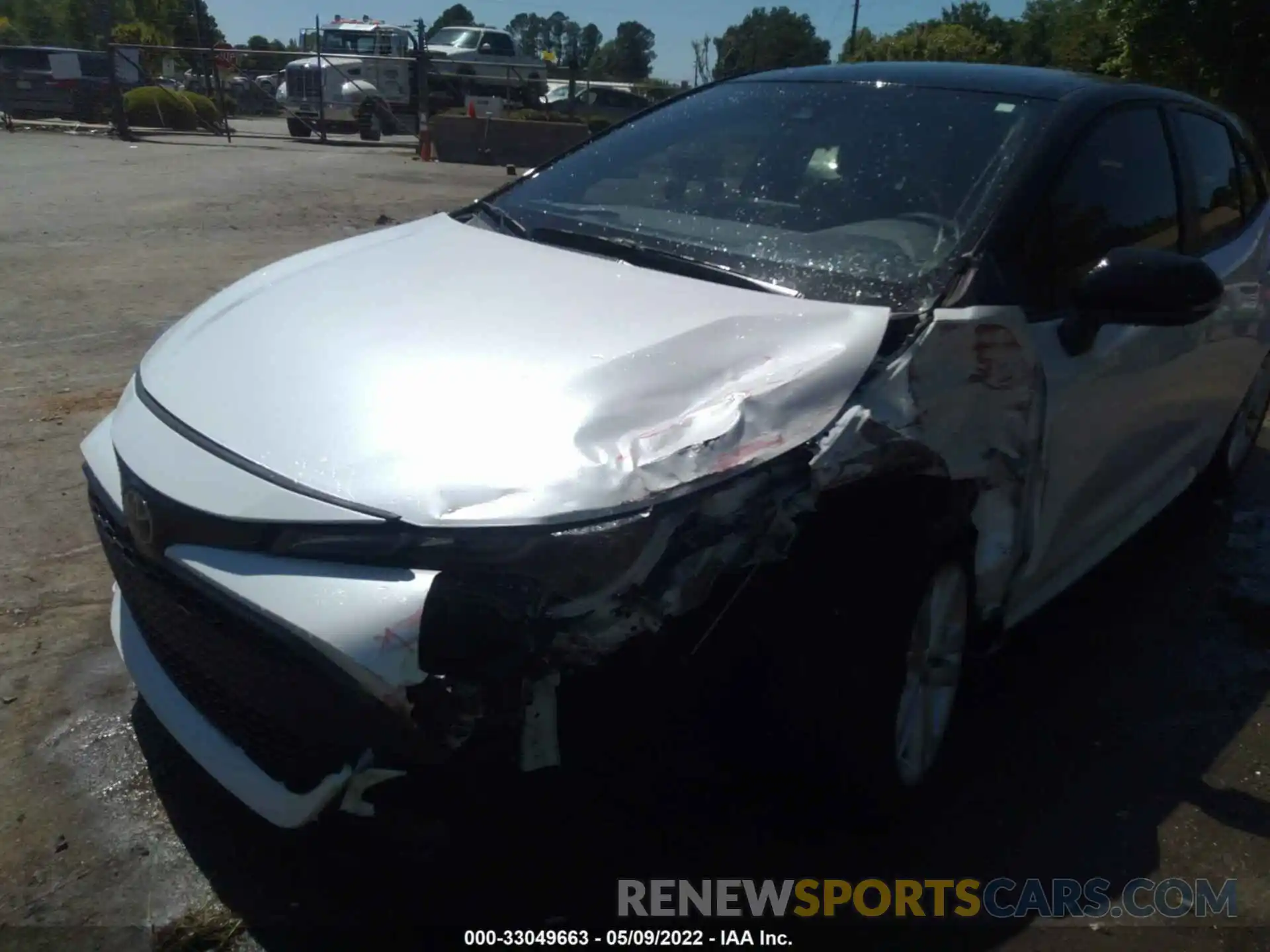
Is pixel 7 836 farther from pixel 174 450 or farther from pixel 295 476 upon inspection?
pixel 295 476

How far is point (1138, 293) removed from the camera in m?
2.63

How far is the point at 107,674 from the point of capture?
121 inches

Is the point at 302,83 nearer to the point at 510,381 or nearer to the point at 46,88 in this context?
the point at 46,88

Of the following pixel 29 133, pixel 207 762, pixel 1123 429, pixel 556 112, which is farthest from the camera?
pixel 556 112

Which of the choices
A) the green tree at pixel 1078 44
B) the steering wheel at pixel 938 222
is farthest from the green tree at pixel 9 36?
the steering wheel at pixel 938 222

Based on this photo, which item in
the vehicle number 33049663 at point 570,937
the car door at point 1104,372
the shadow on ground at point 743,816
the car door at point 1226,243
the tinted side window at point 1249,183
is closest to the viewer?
the shadow on ground at point 743,816

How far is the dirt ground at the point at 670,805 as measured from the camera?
2016 mm

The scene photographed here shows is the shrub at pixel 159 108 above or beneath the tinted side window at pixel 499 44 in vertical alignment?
beneath

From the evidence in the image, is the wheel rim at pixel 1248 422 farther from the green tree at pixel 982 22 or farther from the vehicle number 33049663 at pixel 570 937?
the green tree at pixel 982 22

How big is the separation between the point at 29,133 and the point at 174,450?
77.5 feet

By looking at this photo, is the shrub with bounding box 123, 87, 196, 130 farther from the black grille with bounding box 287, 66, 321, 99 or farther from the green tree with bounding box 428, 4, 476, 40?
the green tree with bounding box 428, 4, 476, 40

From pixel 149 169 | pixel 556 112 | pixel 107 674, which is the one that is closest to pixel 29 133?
pixel 149 169

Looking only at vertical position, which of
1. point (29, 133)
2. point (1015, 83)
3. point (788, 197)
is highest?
point (1015, 83)

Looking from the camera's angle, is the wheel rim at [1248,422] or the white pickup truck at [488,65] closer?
the wheel rim at [1248,422]
